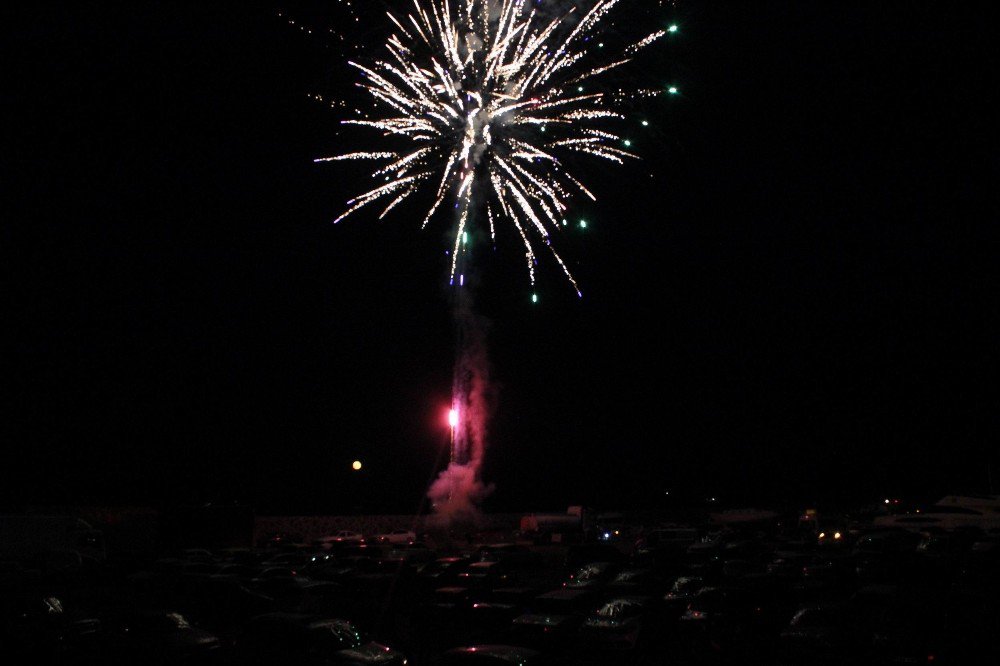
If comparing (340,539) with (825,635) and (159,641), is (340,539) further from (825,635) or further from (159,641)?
(825,635)

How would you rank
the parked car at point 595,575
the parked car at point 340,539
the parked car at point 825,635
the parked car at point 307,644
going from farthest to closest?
the parked car at point 340,539 < the parked car at point 595,575 < the parked car at point 825,635 < the parked car at point 307,644

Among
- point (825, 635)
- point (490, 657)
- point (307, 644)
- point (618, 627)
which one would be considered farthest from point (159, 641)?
point (825, 635)

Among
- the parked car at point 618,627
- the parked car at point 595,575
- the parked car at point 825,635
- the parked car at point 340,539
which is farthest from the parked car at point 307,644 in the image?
the parked car at point 340,539

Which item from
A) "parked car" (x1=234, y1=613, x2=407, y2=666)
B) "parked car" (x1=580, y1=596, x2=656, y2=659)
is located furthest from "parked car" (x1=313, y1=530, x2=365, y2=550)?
"parked car" (x1=234, y1=613, x2=407, y2=666)

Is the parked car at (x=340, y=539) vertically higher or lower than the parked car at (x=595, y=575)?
higher

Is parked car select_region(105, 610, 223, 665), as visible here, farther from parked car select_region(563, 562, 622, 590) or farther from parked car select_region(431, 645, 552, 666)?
parked car select_region(563, 562, 622, 590)

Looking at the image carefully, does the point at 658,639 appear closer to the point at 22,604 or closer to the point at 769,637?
the point at 769,637

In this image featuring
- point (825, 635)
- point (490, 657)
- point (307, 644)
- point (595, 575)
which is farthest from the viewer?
point (595, 575)

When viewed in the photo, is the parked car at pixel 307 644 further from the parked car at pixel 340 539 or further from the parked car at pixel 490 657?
the parked car at pixel 340 539

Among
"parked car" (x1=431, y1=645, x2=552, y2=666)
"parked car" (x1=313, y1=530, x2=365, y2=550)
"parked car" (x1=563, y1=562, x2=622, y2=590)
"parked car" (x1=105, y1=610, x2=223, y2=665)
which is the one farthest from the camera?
"parked car" (x1=313, y1=530, x2=365, y2=550)

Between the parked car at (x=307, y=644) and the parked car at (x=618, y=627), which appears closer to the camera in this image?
the parked car at (x=307, y=644)

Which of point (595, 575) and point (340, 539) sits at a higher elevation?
point (340, 539)

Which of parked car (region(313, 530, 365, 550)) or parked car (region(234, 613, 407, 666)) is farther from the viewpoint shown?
parked car (region(313, 530, 365, 550))

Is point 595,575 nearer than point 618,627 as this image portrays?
No
